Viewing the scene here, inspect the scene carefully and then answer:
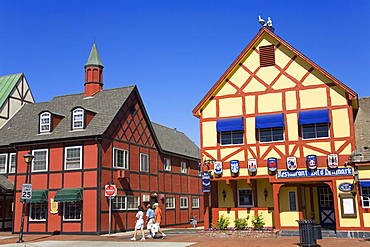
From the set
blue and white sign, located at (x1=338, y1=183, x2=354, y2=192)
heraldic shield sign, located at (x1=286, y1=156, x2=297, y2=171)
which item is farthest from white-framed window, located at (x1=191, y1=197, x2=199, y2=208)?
blue and white sign, located at (x1=338, y1=183, x2=354, y2=192)

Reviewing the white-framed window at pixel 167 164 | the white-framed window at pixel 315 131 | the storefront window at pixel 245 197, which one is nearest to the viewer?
the white-framed window at pixel 315 131

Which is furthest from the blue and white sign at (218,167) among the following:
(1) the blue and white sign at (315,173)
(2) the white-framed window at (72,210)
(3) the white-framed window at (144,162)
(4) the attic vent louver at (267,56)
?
(3) the white-framed window at (144,162)

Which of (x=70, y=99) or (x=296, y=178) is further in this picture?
(x=70, y=99)

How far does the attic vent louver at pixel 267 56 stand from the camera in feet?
80.9

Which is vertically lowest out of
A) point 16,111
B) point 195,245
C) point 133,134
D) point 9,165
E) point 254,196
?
point 195,245

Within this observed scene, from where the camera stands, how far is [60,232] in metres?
27.0

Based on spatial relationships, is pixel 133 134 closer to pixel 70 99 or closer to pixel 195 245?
pixel 70 99

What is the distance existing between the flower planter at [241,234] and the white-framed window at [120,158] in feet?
30.7

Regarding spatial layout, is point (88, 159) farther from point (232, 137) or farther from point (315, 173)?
point (315, 173)

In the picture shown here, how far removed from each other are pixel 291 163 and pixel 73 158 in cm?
1405

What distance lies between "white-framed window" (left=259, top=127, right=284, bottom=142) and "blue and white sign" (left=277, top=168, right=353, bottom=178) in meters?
1.96

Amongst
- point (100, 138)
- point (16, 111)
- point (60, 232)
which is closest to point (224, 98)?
point (100, 138)

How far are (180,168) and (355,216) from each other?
19826 mm

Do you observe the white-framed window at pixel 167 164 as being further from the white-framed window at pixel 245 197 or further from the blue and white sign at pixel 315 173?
the blue and white sign at pixel 315 173
